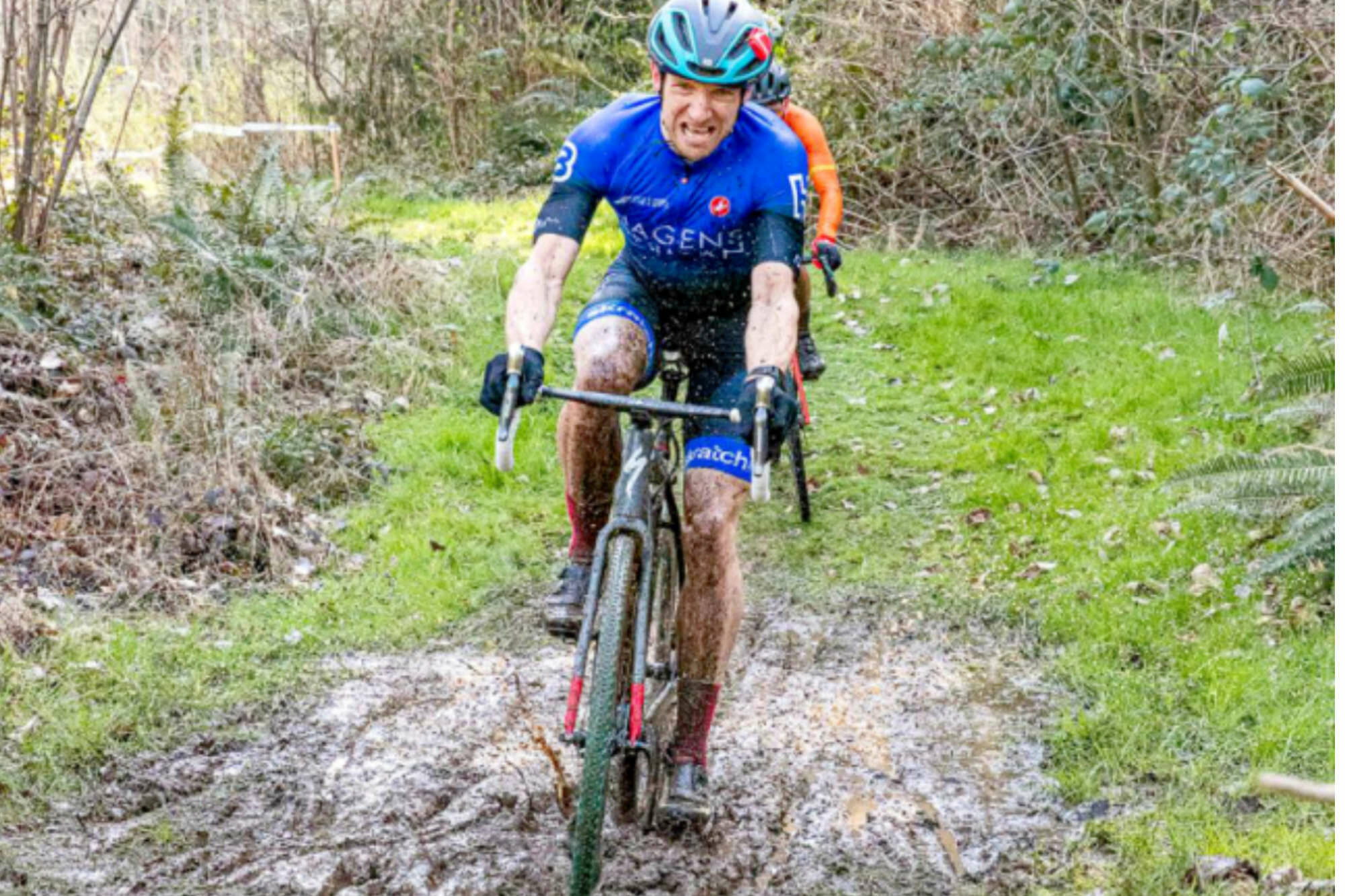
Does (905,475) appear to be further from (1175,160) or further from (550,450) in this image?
(1175,160)

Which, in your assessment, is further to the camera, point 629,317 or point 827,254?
point 827,254

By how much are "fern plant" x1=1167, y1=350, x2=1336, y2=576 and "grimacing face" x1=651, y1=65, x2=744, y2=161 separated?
8.26 ft

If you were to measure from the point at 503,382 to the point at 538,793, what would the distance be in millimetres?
1488

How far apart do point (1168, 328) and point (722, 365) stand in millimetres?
6238

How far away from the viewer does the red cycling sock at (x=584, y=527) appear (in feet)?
15.1

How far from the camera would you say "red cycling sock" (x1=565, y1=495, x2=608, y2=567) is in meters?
4.61

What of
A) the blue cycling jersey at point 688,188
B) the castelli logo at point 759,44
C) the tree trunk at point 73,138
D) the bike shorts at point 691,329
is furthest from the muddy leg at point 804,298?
the tree trunk at point 73,138

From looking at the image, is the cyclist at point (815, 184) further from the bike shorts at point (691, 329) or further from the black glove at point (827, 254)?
the bike shorts at point (691, 329)

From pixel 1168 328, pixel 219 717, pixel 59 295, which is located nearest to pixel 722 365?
pixel 219 717

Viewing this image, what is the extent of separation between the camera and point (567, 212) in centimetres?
450

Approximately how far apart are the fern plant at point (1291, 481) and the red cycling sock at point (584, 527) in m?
2.44

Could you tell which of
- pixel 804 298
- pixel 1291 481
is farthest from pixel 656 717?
pixel 804 298

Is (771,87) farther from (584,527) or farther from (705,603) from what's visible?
(705,603)

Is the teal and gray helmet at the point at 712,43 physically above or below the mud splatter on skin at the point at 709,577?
above
